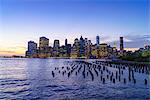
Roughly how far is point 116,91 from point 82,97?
26.3 feet

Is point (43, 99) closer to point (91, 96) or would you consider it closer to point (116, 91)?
point (91, 96)

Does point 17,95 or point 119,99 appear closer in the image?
point 119,99

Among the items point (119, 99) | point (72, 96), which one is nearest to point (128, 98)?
point (119, 99)

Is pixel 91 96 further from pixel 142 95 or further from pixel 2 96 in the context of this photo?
pixel 2 96

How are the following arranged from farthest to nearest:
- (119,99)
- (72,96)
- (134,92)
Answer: (134,92) → (72,96) → (119,99)

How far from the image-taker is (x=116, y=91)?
135 feet

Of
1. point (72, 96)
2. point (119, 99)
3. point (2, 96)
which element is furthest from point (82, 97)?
point (2, 96)

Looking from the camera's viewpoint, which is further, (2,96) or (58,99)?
(2,96)

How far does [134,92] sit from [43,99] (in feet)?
51.0

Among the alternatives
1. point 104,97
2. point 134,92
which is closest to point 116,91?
point 134,92

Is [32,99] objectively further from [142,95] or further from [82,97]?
[142,95]

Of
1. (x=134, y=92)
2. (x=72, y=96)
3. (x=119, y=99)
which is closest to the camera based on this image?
(x=119, y=99)

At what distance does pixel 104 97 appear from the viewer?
36031 millimetres

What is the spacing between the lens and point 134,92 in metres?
39.9
